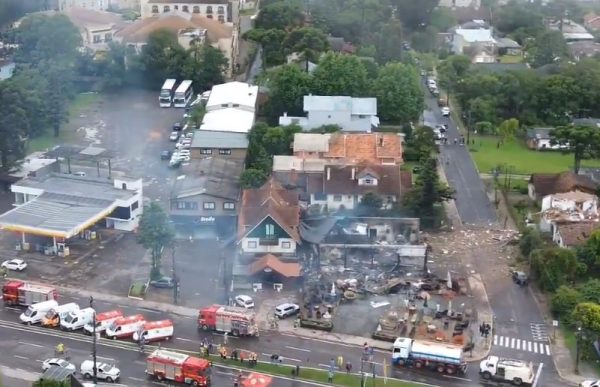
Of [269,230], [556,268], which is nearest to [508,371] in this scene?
[556,268]

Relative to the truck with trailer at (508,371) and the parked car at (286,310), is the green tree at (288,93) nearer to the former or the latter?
the parked car at (286,310)

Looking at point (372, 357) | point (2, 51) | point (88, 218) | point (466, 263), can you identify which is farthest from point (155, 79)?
point (372, 357)

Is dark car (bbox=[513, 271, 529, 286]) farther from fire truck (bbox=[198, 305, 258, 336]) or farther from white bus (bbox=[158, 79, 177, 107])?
white bus (bbox=[158, 79, 177, 107])

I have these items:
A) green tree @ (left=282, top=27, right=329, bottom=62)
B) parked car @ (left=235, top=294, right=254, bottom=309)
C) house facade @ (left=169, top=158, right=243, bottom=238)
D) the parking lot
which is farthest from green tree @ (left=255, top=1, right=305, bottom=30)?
parked car @ (left=235, top=294, right=254, bottom=309)

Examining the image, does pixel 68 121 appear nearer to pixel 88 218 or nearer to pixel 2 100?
pixel 2 100

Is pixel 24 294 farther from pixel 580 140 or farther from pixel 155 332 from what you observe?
pixel 580 140

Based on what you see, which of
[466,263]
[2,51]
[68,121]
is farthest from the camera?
[2,51]
